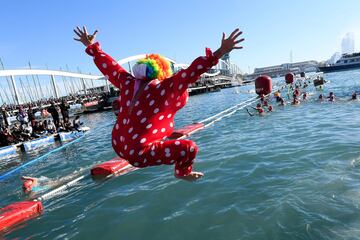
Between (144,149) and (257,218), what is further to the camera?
(257,218)

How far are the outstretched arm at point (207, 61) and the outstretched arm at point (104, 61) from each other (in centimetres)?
80

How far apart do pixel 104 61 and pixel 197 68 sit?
1415 millimetres

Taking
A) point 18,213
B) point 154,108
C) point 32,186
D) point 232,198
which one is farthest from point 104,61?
point 32,186

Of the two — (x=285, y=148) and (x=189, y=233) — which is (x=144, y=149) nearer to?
(x=189, y=233)

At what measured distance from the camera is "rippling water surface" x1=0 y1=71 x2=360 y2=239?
5555 mm

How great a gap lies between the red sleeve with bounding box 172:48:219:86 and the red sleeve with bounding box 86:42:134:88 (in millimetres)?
750

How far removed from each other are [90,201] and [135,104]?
16.8ft

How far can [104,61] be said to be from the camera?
4.35 m

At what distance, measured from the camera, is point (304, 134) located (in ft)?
40.3

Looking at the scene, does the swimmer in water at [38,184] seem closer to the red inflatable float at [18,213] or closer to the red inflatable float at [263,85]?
the red inflatable float at [18,213]

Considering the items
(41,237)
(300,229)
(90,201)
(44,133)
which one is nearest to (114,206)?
(90,201)

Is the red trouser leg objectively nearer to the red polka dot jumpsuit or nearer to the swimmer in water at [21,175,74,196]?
the red polka dot jumpsuit

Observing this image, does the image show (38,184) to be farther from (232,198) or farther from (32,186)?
(232,198)

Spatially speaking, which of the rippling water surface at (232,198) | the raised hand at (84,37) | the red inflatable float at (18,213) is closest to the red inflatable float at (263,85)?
the rippling water surface at (232,198)
